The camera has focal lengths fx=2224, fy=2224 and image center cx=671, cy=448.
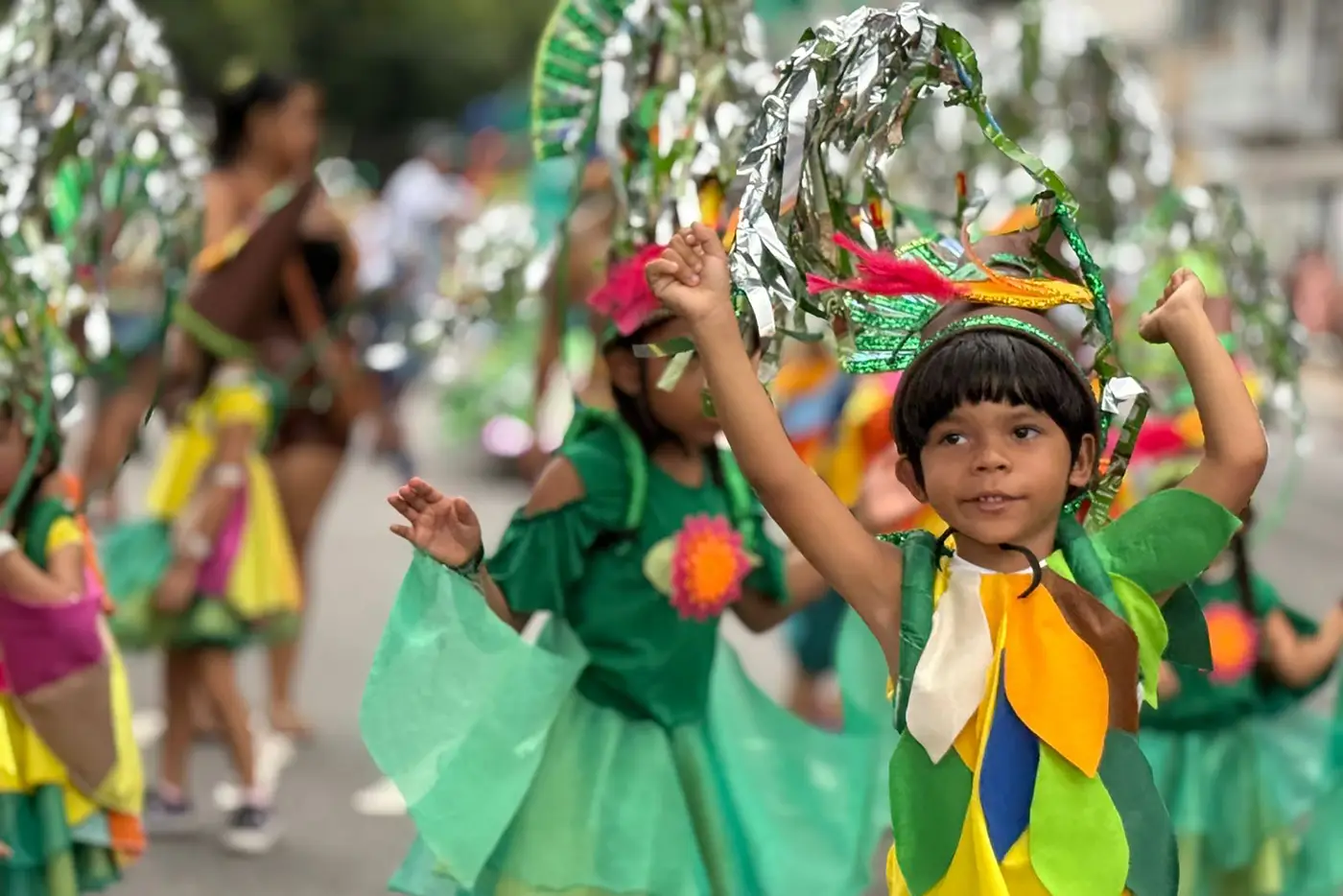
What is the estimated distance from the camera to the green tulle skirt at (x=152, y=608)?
6480 millimetres

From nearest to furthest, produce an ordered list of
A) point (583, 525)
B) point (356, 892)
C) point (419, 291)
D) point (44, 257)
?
point (583, 525), point (44, 257), point (356, 892), point (419, 291)

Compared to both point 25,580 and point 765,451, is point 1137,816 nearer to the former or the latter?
point 765,451

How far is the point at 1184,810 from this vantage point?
5.05 metres

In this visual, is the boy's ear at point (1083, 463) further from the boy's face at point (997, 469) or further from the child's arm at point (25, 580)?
the child's arm at point (25, 580)

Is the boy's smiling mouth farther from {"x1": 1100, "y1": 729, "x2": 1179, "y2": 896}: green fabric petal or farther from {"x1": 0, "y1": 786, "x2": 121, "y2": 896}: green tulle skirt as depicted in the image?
{"x1": 0, "y1": 786, "x2": 121, "y2": 896}: green tulle skirt

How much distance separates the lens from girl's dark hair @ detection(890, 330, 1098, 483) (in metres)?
3.06

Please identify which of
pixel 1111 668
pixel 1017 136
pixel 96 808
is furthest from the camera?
pixel 1017 136

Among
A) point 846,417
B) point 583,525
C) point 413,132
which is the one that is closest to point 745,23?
point 583,525

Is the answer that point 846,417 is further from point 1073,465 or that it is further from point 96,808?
point 1073,465

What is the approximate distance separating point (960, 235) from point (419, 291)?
12.6 meters

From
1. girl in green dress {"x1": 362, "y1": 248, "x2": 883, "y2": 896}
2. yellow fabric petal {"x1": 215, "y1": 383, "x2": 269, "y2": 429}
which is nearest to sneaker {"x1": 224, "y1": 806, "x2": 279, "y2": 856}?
yellow fabric petal {"x1": 215, "y1": 383, "x2": 269, "y2": 429}

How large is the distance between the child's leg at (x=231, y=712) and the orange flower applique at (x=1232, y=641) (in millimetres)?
2705

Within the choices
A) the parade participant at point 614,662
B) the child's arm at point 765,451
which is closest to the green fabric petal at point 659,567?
the parade participant at point 614,662

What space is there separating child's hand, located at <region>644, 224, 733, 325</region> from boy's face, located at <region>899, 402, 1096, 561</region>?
362mm
